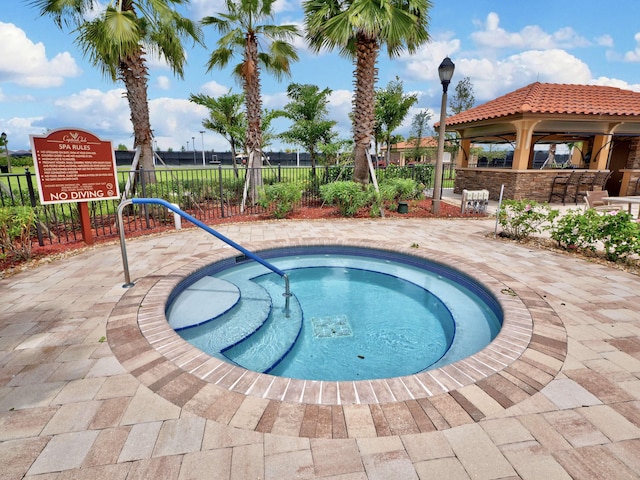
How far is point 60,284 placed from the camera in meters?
4.51

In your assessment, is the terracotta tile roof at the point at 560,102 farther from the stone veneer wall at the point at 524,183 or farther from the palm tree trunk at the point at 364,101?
the palm tree trunk at the point at 364,101

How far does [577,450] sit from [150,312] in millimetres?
3842

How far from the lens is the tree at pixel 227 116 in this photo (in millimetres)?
16141

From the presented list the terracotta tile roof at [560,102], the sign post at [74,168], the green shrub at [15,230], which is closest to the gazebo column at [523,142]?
the terracotta tile roof at [560,102]

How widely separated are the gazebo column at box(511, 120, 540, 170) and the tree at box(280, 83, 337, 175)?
794cm

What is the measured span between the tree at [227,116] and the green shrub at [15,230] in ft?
36.3

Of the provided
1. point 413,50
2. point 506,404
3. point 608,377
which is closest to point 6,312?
point 506,404

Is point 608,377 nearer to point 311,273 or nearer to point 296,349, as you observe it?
point 296,349

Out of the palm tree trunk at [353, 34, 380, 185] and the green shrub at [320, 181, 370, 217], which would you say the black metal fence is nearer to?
the green shrub at [320, 181, 370, 217]

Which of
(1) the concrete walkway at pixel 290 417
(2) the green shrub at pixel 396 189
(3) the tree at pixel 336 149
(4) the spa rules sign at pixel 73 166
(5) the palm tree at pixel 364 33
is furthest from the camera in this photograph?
(3) the tree at pixel 336 149

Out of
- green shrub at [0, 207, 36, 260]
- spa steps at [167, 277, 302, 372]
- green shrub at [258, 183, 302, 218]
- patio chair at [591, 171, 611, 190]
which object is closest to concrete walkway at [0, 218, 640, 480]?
spa steps at [167, 277, 302, 372]

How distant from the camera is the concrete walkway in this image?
6.01 ft

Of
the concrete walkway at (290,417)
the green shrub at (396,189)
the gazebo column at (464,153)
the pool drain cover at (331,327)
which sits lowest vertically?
the pool drain cover at (331,327)

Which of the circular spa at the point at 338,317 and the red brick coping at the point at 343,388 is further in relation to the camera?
the circular spa at the point at 338,317
